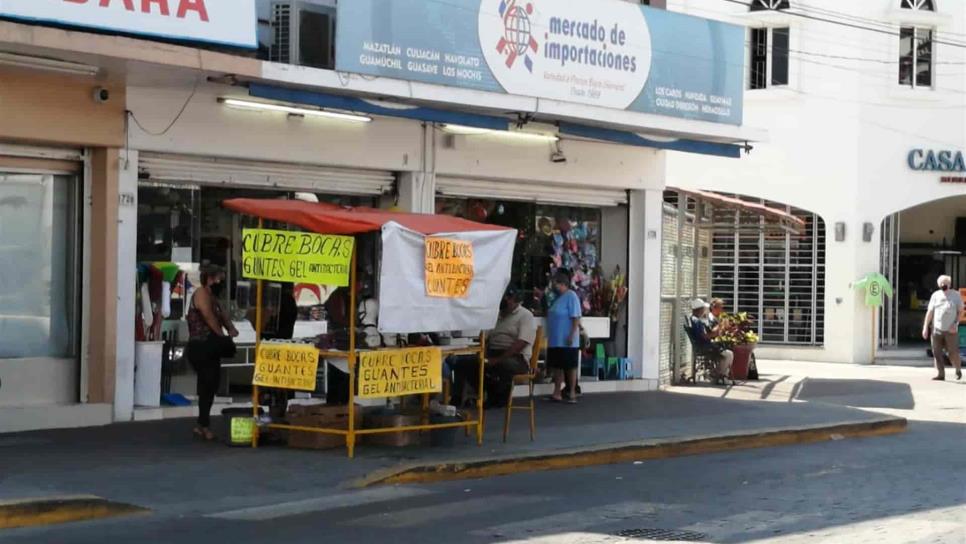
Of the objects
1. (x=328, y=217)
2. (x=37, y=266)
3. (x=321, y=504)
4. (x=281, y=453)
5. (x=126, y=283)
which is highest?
(x=328, y=217)

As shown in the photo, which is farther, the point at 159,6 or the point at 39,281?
the point at 39,281

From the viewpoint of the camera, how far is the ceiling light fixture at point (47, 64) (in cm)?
1338

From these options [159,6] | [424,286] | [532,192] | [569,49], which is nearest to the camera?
[424,286]

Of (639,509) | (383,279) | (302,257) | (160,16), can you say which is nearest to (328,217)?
(302,257)

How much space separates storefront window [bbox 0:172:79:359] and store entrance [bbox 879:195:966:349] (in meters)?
24.1

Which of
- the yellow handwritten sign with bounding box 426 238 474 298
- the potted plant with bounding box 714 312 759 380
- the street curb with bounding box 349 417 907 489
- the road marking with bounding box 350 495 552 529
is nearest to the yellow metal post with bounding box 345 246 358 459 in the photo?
the yellow handwritten sign with bounding box 426 238 474 298

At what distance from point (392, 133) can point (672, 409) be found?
16.8 feet

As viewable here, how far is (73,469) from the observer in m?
11.9

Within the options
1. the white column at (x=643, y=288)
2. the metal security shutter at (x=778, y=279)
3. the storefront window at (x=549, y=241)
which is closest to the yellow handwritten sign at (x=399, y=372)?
the storefront window at (x=549, y=241)

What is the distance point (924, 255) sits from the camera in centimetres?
3541

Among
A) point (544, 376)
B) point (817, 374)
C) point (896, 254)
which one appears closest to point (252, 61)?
point (544, 376)

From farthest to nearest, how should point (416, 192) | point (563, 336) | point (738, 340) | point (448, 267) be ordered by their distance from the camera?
point (738, 340), point (563, 336), point (416, 192), point (448, 267)

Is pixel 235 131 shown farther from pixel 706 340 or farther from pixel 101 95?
pixel 706 340

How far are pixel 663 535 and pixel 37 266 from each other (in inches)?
322
